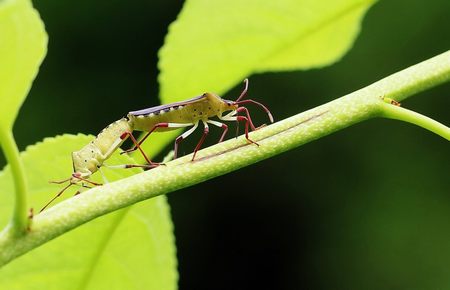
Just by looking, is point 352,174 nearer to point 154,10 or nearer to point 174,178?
point 154,10

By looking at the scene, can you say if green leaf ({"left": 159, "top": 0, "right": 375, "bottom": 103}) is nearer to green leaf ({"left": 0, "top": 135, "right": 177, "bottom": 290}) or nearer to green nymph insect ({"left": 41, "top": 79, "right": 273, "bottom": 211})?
green nymph insect ({"left": 41, "top": 79, "right": 273, "bottom": 211})

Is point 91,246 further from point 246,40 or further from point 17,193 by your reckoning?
point 246,40

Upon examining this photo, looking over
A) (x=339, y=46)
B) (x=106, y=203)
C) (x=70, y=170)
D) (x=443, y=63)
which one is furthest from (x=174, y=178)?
(x=339, y=46)

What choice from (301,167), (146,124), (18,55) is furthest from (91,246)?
(301,167)

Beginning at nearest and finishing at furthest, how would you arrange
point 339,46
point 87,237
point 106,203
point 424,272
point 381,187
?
point 106,203 < point 87,237 < point 339,46 < point 424,272 < point 381,187

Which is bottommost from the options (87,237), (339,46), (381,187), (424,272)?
(87,237)
